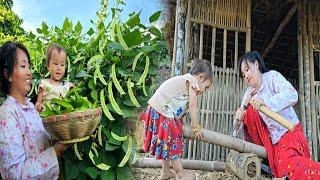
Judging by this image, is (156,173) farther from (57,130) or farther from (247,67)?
(57,130)

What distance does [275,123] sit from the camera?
4016mm

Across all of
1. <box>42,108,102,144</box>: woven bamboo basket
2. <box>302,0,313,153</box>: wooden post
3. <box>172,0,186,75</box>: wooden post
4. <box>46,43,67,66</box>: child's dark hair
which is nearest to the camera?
<box>42,108,102,144</box>: woven bamboo basket

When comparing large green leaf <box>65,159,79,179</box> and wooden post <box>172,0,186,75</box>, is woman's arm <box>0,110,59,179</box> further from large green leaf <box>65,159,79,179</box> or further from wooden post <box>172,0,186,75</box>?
wooden post <box>172,0,186,75</box>

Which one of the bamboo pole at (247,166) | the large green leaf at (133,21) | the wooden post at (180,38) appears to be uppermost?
the wooden post at (180,38)

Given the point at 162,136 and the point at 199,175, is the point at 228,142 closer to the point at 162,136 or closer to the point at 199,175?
the point at 162,136

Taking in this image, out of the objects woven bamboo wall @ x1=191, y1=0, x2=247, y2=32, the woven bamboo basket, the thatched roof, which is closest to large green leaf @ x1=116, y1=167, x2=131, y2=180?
the woven bamboo basket

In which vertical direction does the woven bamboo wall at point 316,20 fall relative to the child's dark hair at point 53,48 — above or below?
above

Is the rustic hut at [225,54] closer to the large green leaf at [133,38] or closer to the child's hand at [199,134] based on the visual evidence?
the child's hand at [199,134]

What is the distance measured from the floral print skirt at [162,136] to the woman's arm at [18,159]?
5.98 ft

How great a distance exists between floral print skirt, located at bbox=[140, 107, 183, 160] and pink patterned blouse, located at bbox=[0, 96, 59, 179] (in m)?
1.75

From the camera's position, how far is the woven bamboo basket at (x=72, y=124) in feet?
5.32

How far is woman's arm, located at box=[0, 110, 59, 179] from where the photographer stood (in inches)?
70.7

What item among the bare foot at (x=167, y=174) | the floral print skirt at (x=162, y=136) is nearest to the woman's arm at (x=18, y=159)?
the floral print skirt at (x=162, y=136)

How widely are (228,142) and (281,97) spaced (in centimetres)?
66
